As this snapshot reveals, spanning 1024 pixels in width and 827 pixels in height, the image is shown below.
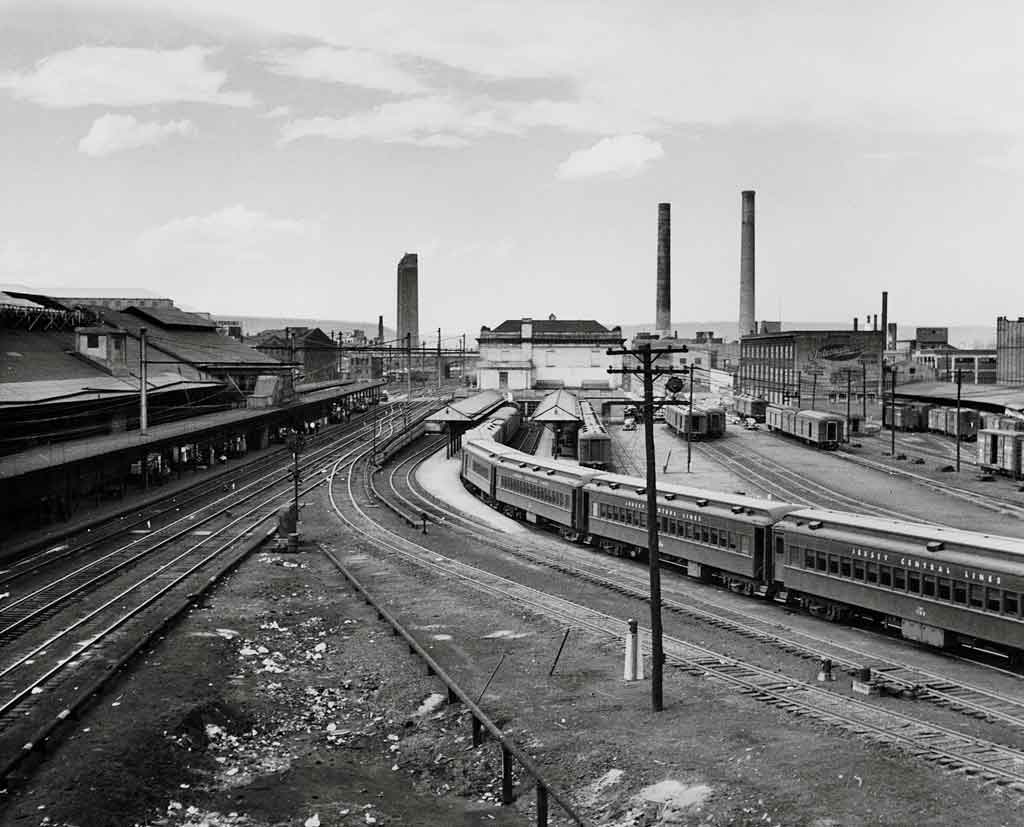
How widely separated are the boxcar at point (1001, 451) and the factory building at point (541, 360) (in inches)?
2629

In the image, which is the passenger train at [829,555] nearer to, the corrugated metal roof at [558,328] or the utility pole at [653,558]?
the utility pole at [653,558]

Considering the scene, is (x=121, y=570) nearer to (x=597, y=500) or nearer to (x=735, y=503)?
(x=597, y=500)

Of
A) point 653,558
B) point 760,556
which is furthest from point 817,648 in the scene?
point 653,558

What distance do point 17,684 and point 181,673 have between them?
319 cm

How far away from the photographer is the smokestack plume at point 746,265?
123875 millimetres

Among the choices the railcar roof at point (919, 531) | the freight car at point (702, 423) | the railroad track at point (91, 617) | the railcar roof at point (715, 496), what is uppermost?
the railcar roof at point (919, 531)

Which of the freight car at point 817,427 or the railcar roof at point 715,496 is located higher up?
the railcar roof at point 715,496

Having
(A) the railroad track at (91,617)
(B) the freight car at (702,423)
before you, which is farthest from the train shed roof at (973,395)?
(A) the railroad track at (91,617)

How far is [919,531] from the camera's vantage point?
2277 cm

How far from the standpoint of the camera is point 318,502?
4972 cm

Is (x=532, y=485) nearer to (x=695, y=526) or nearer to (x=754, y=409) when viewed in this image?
(x=695, y=526)

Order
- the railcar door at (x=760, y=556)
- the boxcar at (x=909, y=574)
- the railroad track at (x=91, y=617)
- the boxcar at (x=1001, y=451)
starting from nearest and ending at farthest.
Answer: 1. the railroad track at (x=91, y=617)
2. the boxcar at (x=909, y=574)
3. the railcar door at (x=760, y=556)
4. the boxcar at (x=1001, y=451)

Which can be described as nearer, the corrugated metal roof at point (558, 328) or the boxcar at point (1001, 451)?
the boxcar at point (1001, 451)

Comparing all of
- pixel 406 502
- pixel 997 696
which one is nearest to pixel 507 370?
pixel 406 502
